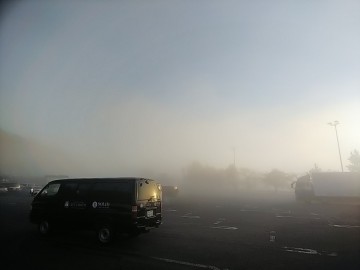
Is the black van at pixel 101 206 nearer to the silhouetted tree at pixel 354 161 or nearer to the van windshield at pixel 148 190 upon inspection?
the van windshield at pixel 148 190

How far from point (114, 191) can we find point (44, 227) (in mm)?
3831

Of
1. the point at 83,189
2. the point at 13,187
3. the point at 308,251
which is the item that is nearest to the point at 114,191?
the point at 83,189

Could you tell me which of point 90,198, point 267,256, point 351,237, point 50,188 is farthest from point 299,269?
point 50,188

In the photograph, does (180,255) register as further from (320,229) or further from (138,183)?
(320,229)

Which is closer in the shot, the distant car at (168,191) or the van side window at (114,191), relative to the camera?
the van side window at (114,191)

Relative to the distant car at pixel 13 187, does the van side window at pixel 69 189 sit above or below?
below

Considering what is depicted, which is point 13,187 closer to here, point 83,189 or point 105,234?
point 83,189

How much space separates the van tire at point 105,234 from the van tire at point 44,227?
2636mm

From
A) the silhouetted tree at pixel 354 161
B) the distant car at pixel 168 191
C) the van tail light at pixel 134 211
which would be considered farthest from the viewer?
the silhouetted tree at pixel 354 161

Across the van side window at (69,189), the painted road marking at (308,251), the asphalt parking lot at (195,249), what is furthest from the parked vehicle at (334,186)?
the van side window at (69,189)

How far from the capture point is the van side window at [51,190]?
11984 mm

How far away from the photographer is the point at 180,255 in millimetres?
8938

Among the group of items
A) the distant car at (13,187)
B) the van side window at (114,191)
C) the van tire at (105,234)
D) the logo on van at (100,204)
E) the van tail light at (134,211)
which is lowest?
the van tire at (105,234)

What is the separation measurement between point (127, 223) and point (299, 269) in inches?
228
